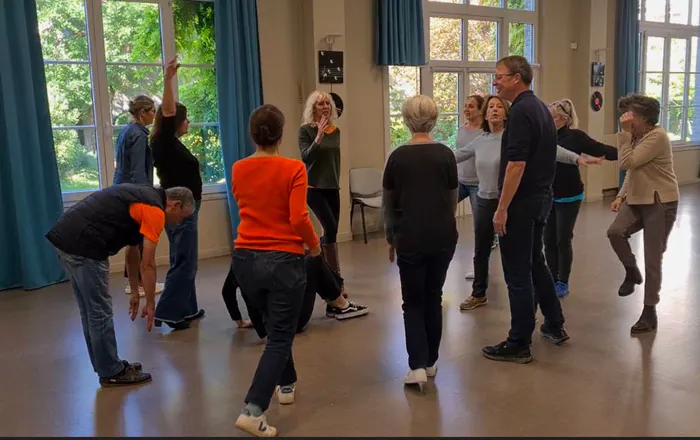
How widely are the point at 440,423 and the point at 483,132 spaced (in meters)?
2.00

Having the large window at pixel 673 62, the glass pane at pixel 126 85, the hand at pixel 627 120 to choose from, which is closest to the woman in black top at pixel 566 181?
the hand at pixel 627 120

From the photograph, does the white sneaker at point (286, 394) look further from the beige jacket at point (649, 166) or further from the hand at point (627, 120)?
the hand at point (627, 120)

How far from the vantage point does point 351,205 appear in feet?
22.2

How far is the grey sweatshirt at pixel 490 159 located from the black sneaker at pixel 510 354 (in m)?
0.96

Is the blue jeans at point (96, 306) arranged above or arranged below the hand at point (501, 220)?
below

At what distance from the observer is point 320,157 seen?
4.09 metres

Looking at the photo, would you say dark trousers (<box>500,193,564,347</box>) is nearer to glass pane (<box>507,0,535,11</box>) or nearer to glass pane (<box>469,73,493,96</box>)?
glass pane (<box>469,73,493,96</box>)

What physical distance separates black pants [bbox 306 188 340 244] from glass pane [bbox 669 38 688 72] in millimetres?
7939

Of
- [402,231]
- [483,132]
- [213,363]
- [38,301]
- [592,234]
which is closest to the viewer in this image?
[402,231]

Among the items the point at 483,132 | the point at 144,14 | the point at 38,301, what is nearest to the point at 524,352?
the point at 483,132

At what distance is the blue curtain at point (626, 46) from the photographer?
884cm

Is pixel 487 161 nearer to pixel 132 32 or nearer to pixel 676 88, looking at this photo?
pixel 132 32

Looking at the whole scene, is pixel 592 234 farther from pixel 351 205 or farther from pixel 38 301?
pixel 38 301

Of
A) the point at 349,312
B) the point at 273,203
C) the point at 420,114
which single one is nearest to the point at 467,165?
the point at 349,312
